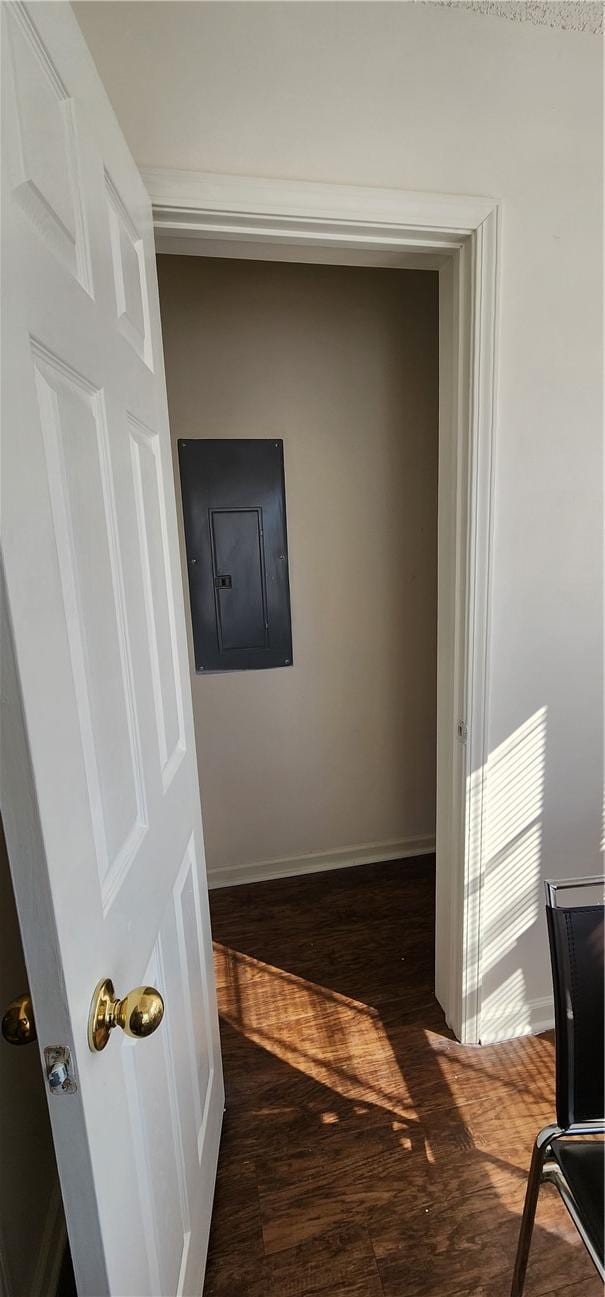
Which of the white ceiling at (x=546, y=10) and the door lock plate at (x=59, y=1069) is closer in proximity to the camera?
the door lock plate at (x=59, y=1069)

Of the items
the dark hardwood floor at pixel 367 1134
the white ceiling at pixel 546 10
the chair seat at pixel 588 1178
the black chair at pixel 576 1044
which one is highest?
the white ceiling at pixel 546 10

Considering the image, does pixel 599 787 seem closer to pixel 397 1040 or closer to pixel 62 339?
pixel 397 1040

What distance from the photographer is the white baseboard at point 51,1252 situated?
1.02 m

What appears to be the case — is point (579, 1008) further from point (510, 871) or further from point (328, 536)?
point (328, 536)

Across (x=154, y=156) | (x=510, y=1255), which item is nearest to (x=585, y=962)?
(x=510, y=1255)

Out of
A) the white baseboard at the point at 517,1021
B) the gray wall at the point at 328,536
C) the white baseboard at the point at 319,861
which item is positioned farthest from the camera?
the white baseboard at the point at 319,861

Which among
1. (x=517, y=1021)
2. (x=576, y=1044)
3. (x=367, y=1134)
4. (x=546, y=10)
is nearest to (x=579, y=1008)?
(x=576, y=1044)

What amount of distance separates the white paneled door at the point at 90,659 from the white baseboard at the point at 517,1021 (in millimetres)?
938

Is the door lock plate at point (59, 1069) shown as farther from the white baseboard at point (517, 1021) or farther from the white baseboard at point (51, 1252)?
the white baseboard at point (517, 1021)

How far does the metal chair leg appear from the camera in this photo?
0.95 m

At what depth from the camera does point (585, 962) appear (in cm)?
96

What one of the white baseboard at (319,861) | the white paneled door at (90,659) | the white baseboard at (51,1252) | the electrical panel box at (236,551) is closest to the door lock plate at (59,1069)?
the white paneled door at (90,659)

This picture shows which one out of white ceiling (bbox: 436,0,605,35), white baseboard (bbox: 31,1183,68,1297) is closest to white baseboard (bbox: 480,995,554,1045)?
white baseboard (bbox: 31,1183,68,1297)

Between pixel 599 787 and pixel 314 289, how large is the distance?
1890mm
